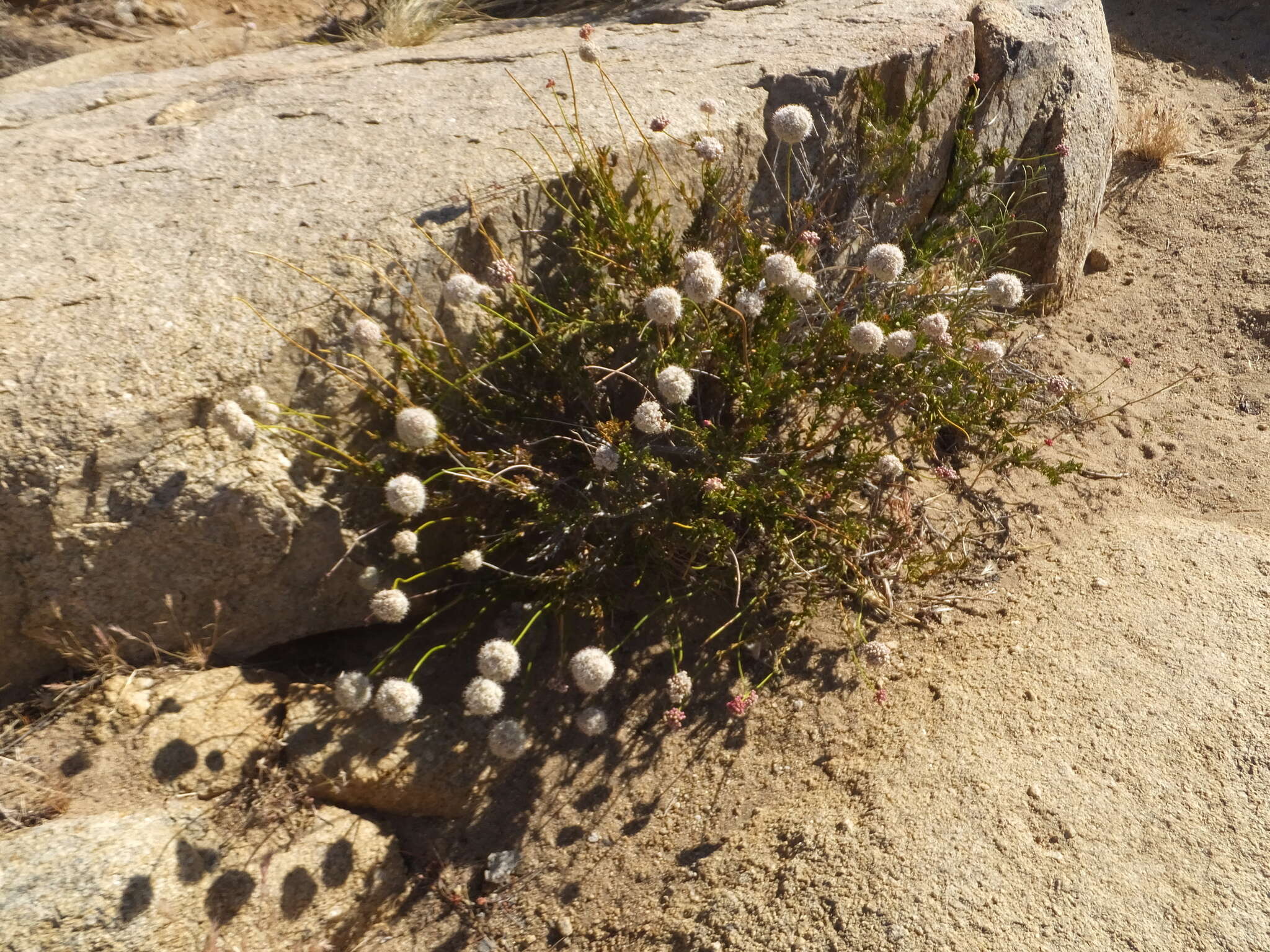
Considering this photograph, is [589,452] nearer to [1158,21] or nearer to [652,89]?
[652,89]

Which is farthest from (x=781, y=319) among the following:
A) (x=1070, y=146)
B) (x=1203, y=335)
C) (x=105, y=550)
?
(x=1203, y=335)

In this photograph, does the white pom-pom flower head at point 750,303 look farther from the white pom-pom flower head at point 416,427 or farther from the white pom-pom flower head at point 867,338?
the white pom-pom flower head at point 416,427

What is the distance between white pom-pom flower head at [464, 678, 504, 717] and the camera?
2.75 meters

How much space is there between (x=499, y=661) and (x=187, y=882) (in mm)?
1139

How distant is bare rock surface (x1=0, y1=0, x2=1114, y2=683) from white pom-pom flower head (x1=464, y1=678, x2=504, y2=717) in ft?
2.33

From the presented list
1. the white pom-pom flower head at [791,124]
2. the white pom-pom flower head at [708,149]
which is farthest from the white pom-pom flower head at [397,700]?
the white pom-pom flower head at [791,124]

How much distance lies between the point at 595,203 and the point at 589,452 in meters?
1.01

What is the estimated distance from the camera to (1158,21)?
7.30 m

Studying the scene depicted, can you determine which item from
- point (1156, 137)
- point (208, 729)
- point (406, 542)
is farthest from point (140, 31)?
point (1156, 137)

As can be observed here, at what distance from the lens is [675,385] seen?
9.42ft

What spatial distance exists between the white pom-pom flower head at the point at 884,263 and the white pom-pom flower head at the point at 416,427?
1661mm

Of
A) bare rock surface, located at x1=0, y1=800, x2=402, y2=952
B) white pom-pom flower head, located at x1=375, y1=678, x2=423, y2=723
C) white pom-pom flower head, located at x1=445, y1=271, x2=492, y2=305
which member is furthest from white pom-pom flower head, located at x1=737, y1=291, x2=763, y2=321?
bare rock surface, located at x1=0, y1=800, x2=402, y2=952

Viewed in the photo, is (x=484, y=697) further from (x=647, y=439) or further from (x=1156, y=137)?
(x=1156, y=137)

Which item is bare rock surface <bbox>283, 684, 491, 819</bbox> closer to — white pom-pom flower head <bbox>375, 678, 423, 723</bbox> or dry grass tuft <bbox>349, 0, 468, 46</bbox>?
white pom-pom flower head <bbox>375, 678, 423, 723</bbox>
